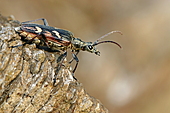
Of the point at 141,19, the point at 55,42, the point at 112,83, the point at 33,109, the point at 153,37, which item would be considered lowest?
the point at 33,109

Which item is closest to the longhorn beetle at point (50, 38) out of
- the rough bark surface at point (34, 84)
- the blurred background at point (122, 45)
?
the rough bark surface at point (34, 84)

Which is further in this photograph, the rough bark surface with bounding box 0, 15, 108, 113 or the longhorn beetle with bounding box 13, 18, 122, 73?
the longhorn beetle with bounding box 13, 18, 122, 73

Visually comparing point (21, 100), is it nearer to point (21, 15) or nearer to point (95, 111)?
point (95, 111)

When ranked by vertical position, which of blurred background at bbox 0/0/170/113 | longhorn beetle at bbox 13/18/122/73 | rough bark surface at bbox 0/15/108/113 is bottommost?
rough bark surface at bbox 0/15/108/113

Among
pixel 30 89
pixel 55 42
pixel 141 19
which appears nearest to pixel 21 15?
pixel 55 42

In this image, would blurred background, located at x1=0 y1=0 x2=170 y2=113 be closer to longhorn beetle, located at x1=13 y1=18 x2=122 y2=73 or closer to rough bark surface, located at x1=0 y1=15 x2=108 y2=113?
longhorn beetle, located at x1=13 y1=18 x2=122 y2=73

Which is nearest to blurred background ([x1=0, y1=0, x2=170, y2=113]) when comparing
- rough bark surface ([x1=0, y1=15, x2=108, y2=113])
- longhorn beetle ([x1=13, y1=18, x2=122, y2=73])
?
longhorn beetle ([x1=13, y1=18, x2=122, y2=73])

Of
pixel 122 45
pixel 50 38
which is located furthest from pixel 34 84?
pixel 122 45
